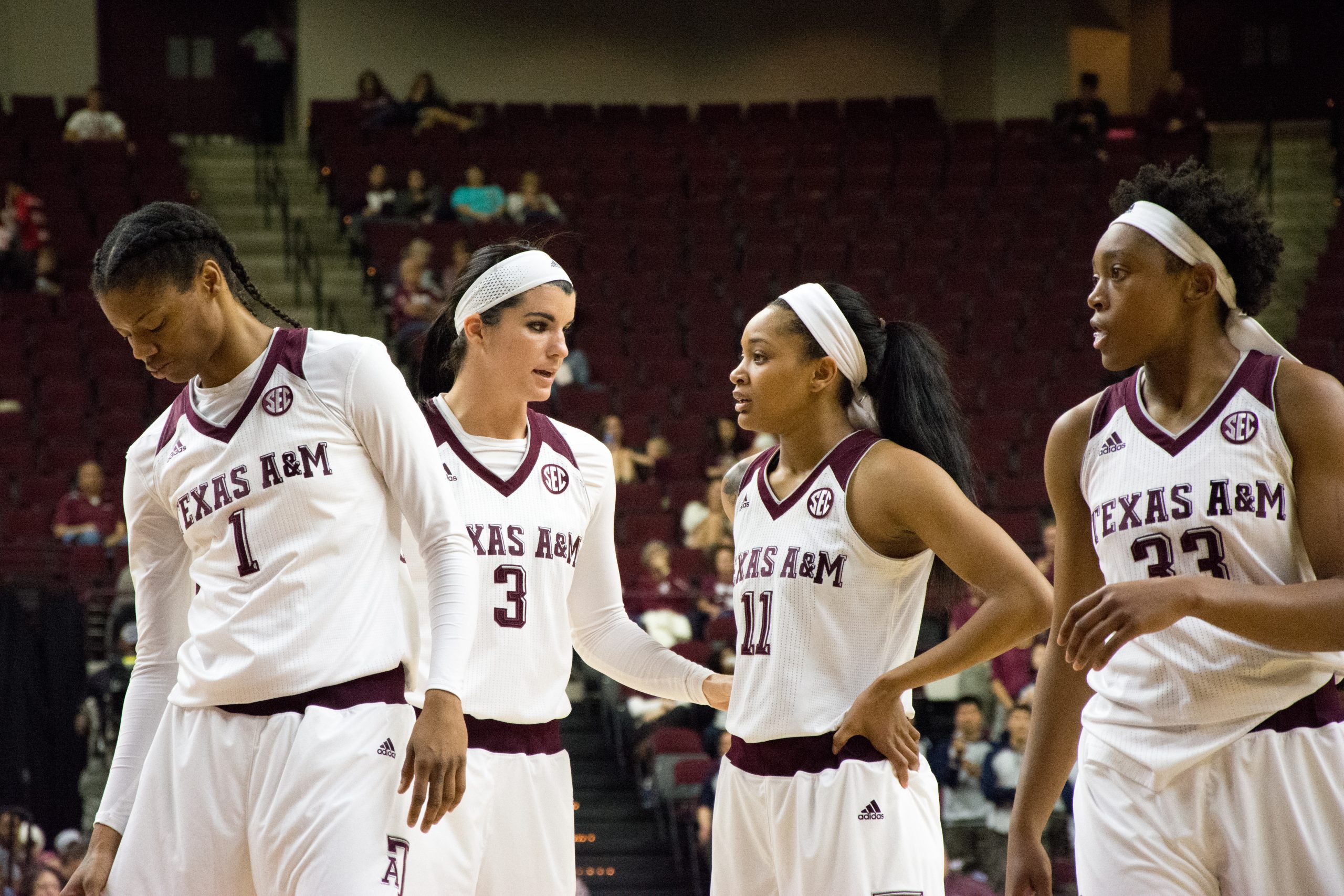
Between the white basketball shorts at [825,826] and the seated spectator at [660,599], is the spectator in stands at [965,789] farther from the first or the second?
the white basketball shorts at [825,826]

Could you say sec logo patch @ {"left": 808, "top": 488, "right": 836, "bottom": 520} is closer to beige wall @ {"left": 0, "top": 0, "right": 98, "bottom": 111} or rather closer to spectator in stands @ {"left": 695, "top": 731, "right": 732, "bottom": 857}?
spectator in stands @ {"left": 695, "top": 731, "right": 732, "bottom": 857}

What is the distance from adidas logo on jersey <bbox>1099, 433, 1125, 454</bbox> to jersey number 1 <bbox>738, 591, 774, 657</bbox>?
742 mm

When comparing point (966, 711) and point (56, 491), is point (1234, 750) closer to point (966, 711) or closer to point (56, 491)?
point (966, 711)

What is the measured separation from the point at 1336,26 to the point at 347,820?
62.6ft

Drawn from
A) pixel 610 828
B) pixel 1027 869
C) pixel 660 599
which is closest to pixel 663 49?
pixel 660 599

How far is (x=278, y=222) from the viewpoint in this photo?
15.2 metres

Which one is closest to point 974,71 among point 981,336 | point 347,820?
point 981,336

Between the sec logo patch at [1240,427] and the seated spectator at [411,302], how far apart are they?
946 cm

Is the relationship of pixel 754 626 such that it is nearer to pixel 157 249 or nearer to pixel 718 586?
pixel 157 249

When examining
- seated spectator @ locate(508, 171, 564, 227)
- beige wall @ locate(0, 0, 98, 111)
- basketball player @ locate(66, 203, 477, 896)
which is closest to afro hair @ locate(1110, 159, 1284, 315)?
basketball player @ locate(66, 203, 477, 896)

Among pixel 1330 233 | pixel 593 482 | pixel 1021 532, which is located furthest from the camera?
pixel 1330 233

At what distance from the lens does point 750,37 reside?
1845 centimetres

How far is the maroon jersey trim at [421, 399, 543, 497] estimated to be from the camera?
3436 millimetres

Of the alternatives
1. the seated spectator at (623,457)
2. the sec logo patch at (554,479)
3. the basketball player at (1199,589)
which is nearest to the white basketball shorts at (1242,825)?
the basketball player at (1199,589)
